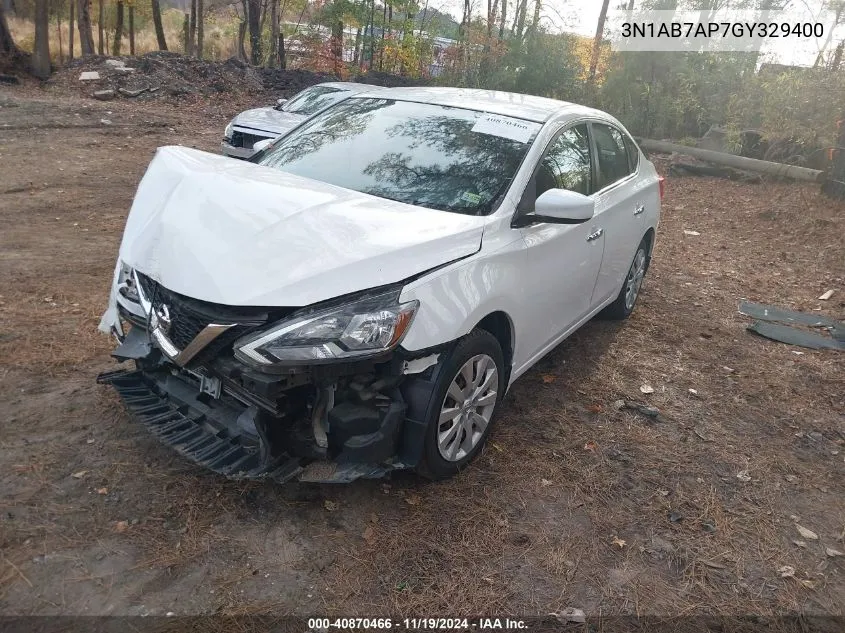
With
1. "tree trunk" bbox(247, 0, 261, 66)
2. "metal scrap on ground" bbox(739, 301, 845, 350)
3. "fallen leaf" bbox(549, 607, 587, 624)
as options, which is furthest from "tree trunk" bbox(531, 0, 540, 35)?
"fallen leaf" bbox(549, 607, 587, 624)

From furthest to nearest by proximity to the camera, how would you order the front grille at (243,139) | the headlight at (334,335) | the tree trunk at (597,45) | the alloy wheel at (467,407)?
the tree trunk at (597,45), the front grille at (243,139), the alloy wheel at (467,407), the headlight at (334,335)

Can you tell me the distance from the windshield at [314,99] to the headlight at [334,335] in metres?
8.33

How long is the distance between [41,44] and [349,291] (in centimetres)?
1854

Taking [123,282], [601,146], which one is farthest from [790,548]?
[123,282]

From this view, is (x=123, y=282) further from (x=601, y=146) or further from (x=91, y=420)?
(x=601, y=146)

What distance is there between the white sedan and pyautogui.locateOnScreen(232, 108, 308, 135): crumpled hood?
5650 mm

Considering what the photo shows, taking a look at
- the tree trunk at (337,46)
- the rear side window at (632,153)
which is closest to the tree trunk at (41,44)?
the tree trunk at (337,46)

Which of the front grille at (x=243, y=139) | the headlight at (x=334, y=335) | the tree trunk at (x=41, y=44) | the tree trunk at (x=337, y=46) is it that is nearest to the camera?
the headlight at (x=334, y=335)

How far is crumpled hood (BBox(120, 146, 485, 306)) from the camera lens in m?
2.57

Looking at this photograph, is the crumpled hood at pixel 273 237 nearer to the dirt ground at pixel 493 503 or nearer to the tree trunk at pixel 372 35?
the dirt ground at pixel 493 503

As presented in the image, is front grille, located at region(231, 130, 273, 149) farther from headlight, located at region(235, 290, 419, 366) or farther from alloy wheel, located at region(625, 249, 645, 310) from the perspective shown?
headlight, located at region(235, 290, 419, 366)

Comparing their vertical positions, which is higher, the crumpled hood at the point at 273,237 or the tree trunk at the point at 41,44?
the tree trunk at the point at 41,44

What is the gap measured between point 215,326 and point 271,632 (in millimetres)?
1132

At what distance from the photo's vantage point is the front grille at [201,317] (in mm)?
2535
